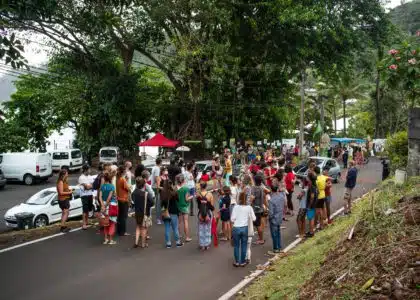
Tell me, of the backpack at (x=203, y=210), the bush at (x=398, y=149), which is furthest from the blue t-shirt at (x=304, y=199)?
the bush at (x=398, y=149)

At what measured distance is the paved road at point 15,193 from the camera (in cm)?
2035

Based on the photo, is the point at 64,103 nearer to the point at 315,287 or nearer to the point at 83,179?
the point at 83,179

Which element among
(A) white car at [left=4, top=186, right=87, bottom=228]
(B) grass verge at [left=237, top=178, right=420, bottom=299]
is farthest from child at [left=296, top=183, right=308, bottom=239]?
Answer: (A) white car at [left=4, top=186, right=87, bottom=228]

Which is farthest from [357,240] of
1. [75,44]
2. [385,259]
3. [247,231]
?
[75,44]

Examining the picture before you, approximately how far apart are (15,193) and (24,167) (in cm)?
329

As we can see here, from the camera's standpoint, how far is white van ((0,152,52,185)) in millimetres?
26953

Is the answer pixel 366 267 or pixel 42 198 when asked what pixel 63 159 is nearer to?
pixel 42 198

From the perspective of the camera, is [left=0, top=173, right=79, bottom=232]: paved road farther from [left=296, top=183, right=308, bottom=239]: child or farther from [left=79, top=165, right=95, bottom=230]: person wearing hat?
[left=296, top=183, right=308, bottom=239]: child

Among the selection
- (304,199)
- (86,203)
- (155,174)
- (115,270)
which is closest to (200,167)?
(155,174)

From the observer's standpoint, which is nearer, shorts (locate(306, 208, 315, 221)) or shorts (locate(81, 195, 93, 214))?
shorts (locate(306, 208, 315, 221))

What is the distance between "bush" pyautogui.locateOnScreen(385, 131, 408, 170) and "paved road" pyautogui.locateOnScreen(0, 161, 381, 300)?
8121 millimetres

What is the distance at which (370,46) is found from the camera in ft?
100

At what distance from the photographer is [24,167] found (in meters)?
27.0

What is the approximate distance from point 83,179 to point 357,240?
8036mm
